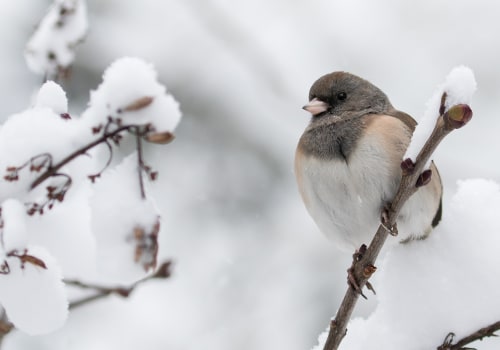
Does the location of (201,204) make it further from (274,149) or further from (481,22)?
(481,22)

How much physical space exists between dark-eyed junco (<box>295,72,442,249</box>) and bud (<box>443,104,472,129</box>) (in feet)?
2.66

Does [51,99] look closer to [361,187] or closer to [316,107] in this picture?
[361,187]

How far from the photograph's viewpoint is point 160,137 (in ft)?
3.17

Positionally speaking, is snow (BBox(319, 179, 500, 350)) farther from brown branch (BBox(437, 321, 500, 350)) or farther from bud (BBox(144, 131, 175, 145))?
bud (BBox(144, 131, 175, 145))

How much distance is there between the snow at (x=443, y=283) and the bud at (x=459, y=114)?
1.85ft

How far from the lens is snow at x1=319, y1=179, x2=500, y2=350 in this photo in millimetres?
1534

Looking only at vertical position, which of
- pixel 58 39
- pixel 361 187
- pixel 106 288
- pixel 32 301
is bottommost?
pixel 32 301

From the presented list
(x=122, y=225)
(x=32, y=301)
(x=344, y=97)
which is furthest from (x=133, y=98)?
(x=344, y=97)

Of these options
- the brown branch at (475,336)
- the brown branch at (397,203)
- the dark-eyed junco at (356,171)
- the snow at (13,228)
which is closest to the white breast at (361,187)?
the dark-eyed junco at (356,171)

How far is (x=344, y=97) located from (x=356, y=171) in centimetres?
50

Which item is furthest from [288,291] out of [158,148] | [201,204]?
[158,148]

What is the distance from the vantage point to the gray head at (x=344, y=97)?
94.6 inches

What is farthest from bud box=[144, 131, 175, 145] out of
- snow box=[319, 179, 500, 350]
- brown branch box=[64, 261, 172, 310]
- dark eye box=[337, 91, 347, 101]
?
dark eye box=[337, 91, 347, 101]

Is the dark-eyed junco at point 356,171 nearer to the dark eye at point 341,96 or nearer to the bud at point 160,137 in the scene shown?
the dark eye at point 341,96
